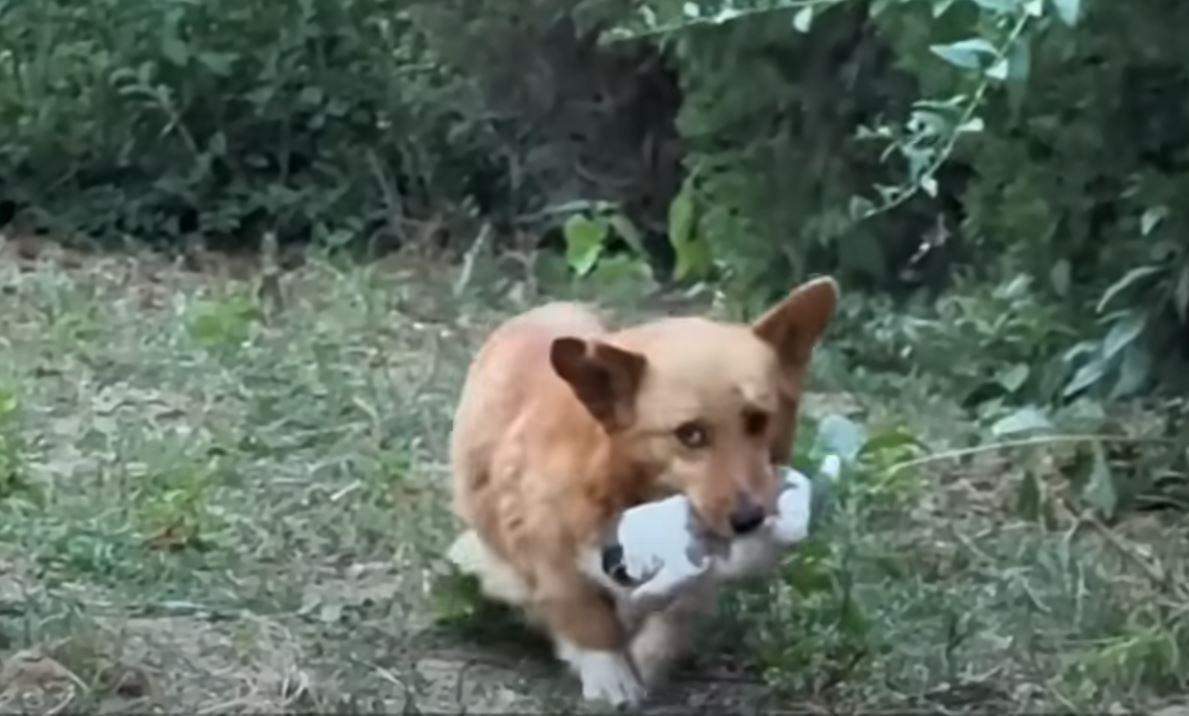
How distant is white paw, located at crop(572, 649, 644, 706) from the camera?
2.49 meters

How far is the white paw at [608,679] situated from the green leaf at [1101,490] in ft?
2.72

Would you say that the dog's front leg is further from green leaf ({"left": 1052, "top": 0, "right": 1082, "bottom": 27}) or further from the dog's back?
green leaf ({"left": 1052, "top": 0, "right": 1082, "bottom": 27})

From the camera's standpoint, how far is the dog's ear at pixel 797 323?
7.83ft

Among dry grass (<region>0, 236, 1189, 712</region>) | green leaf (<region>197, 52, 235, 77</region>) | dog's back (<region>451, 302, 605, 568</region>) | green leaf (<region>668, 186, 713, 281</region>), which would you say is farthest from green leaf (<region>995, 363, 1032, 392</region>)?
green leaf (<region>197, 52, 235, 77</region>)

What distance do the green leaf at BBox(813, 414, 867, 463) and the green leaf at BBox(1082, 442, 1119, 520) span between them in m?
0.29

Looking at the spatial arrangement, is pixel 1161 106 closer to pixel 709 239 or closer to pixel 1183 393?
pixel 1183 393

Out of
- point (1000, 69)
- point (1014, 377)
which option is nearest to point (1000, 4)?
point (1000, 69)

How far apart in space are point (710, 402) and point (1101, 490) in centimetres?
98

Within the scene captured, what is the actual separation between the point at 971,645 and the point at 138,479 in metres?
1.07

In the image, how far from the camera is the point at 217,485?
3.17 meters

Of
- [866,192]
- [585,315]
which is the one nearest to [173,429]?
[585,315]

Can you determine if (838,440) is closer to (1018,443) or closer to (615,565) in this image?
(1018,443)

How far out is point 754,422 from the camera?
232 centimetres

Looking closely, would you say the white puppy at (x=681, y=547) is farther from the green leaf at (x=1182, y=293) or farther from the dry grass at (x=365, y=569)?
the green leaf at (x=1182, y=293)
